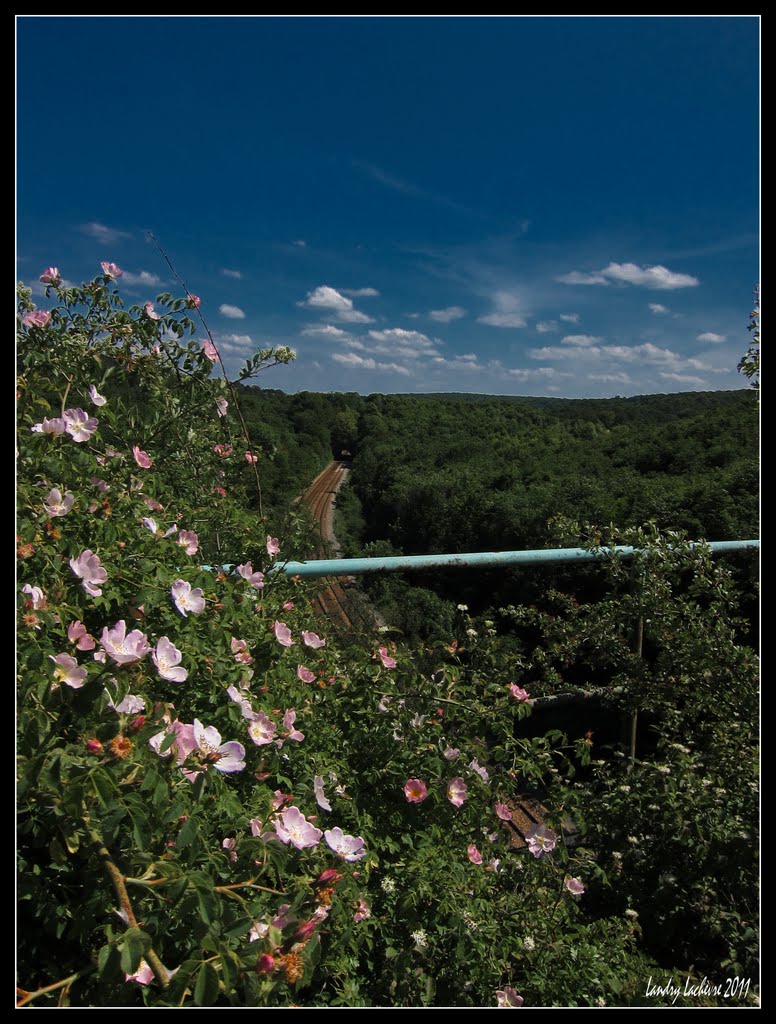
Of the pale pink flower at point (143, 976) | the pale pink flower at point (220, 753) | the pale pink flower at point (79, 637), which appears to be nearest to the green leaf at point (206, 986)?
the pale pink flower at point (143, 976)

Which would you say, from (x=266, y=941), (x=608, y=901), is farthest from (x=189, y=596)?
(x=608, y=901)

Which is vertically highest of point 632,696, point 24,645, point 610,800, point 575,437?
point 575,437

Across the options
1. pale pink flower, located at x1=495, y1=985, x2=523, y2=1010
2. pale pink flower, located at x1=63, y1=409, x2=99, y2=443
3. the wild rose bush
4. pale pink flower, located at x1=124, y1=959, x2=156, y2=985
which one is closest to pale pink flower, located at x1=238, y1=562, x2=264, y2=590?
the wild rose bush

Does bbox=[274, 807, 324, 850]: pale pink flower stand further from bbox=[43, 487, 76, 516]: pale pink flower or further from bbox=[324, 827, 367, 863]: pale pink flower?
bbox=[43, 487, 76, 516]: pale pink flower

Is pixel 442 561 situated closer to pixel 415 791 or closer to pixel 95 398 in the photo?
pixel 415 791
